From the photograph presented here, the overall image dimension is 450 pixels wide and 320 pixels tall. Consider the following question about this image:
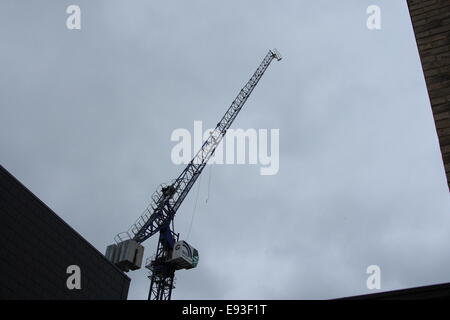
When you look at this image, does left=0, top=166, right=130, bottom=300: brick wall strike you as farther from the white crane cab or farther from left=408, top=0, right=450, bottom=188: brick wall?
the white crane cab

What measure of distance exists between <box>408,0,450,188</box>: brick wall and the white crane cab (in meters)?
63.2

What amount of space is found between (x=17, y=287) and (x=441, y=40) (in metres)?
30.6

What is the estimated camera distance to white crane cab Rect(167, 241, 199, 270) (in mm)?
70250

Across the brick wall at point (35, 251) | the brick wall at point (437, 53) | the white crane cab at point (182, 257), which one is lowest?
the brick wall at point (437, 53)

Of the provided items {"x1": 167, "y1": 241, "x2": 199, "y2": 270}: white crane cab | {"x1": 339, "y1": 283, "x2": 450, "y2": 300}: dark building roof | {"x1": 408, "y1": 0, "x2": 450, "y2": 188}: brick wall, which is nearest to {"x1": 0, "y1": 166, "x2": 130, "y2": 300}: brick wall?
{"x1": 339, "y1": 283, "x2": 450, "y2": 300}: dark building roof

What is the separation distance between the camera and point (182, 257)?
70.1 metres

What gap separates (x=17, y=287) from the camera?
1254 inches

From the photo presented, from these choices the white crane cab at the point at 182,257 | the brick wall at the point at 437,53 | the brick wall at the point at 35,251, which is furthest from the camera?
the white crane cab at the point at 182,257

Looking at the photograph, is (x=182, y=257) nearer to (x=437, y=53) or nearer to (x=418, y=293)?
(x=418, y=293)

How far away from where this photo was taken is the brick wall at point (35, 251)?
31.4m

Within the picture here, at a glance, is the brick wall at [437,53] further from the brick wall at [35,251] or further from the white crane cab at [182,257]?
the white crane cab at [182,257]

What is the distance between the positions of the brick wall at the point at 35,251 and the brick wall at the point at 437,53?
92.5ft

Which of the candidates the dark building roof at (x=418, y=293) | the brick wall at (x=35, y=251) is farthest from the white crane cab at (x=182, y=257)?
the dark building roof at (x=418, y=293)
